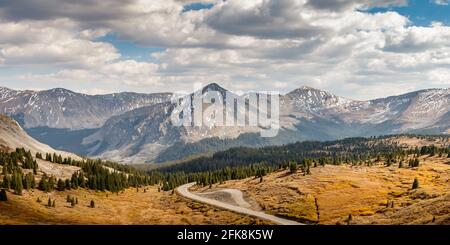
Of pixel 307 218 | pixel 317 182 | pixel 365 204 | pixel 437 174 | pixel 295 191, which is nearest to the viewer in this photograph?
pixel 307 218

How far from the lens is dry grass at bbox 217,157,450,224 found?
10138 centimetres

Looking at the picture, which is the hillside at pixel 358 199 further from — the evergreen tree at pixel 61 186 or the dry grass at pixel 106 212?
the evergreen tree at pixel 61 186

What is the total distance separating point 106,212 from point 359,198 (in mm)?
85271

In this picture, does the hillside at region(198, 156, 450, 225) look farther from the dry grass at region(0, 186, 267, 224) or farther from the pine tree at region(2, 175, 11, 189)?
the pine tree at region(2, 175, 11, 189)

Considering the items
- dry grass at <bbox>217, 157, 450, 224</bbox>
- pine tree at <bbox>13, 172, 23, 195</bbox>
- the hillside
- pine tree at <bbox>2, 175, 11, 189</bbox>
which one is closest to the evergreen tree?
pine tree at <bbox>13, 172, 23, 195</bbox>

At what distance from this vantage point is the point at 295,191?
562ft

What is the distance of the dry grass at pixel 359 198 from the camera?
10138cm

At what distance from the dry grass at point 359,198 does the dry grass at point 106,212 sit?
19471 mm

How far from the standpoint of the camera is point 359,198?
14975 centimetres

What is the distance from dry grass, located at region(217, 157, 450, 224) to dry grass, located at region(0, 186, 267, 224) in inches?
767
